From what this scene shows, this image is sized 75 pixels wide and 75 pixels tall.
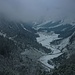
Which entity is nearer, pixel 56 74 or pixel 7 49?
pixel 56 74

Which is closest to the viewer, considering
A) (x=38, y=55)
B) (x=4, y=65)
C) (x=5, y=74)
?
(x=5, y=74)

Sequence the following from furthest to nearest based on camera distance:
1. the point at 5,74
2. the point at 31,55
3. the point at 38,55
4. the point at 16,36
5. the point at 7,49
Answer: the point at 16,36 → the point at 38,55 → the point at 31,55 → the point at 7,49 → the point at 5,74

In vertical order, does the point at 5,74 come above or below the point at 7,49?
below

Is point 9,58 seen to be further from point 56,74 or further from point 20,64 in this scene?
point 56,74

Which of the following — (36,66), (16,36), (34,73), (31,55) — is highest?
(16,36)

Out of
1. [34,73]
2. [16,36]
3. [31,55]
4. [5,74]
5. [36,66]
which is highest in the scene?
[16,36]

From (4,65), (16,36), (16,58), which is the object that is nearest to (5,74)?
(4,65)

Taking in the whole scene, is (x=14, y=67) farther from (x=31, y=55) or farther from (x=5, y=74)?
(x=31, y=55)

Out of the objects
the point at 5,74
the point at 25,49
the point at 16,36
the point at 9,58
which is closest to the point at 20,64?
the point at 9,58

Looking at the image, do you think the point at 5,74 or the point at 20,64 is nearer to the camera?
the point at 5,74
